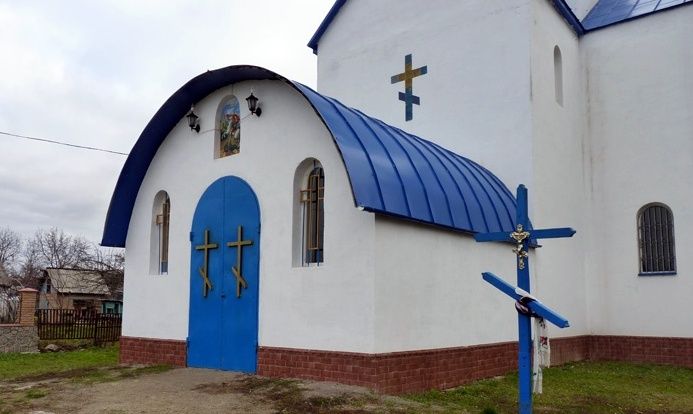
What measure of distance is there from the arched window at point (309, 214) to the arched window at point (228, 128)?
5.07 ft

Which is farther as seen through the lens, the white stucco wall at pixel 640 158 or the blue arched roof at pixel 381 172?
the white stucco wall at pixel 640 158

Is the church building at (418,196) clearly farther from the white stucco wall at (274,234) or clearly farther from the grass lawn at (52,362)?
the grass lawn at (52,362)

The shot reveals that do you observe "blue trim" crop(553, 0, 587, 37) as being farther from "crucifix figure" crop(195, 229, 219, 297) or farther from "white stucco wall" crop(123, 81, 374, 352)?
"crucifix figure" crop(195, 229, 219, 297)

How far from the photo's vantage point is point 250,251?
34.3ft

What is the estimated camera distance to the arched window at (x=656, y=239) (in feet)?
45.3

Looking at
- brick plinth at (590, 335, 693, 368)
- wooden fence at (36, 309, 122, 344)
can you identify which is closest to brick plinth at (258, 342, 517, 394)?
brick plinth at (590, 335, 693, 368)

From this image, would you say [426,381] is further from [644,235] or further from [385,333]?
[644,235]

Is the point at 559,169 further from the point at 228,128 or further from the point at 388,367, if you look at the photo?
the point at 388,367

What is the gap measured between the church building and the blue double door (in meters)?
0.03

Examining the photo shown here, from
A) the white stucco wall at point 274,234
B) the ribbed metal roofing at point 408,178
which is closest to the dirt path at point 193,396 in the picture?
the white stucco wall at point 274,234

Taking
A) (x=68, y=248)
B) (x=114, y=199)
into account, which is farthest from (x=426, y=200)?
(x=68, y=248)

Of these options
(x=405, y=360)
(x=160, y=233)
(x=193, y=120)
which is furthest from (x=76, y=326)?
(x=405, y=360)

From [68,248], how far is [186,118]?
54693 millimetres

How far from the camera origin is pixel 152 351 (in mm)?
11836
